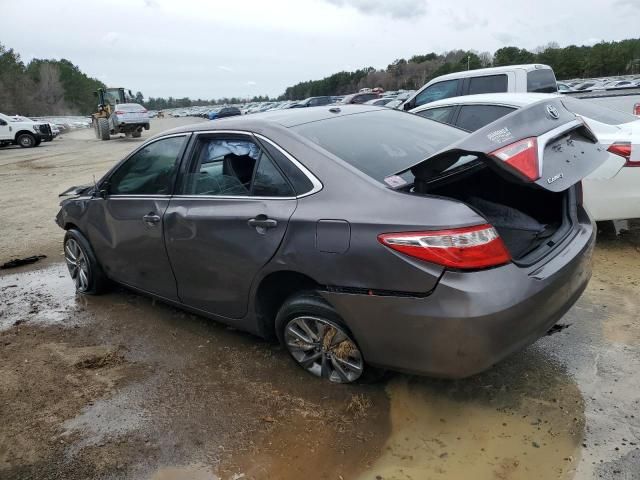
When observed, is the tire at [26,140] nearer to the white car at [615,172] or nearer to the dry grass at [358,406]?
the white car at [615,172]

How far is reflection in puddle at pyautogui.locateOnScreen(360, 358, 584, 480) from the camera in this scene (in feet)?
8.00

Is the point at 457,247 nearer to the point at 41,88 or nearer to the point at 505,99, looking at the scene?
the point at 505,99

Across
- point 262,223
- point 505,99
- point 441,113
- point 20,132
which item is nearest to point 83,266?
point 262,223

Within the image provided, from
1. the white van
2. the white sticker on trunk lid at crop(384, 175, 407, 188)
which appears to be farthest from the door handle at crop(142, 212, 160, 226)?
the white van

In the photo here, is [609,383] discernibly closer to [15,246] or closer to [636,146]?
[636,146]

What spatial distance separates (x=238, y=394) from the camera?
319cm

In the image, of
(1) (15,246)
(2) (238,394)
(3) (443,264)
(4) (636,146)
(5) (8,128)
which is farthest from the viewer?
(5) (8,128)

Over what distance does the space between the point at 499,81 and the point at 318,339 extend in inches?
289

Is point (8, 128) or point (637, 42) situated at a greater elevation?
point (637, 42)

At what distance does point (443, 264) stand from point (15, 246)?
6521 millimetres

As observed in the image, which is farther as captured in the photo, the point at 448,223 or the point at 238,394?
the point at 238,394

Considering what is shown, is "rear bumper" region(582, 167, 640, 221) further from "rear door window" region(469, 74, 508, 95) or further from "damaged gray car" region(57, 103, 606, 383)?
"rear door window" region(469, 74, 508, 95)

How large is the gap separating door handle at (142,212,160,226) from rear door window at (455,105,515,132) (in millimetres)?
3633

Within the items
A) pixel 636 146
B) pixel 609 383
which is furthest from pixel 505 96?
pixel 609 383
